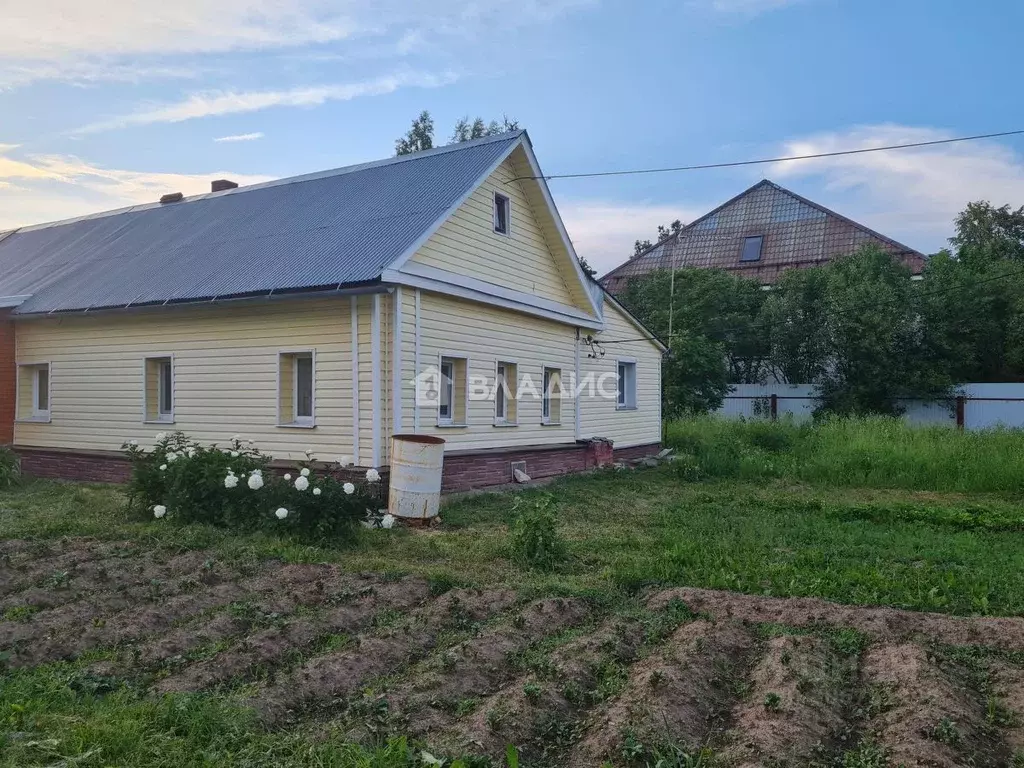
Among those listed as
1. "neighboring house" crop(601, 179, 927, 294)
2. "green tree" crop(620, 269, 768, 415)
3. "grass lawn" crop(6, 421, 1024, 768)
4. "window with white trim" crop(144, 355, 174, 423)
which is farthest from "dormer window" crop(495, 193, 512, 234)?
"neighboring house" crop(601, 179, 927, 294)

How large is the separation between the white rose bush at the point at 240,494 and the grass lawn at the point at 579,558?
0.26 m

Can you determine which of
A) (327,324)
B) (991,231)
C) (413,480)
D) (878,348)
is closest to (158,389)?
(327,324)

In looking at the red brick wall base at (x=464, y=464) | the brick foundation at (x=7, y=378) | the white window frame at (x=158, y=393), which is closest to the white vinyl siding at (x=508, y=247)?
the red brick wall base at (x=464, y=464)

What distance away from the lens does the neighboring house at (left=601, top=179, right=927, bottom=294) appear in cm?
3183

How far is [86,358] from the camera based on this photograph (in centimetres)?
1395

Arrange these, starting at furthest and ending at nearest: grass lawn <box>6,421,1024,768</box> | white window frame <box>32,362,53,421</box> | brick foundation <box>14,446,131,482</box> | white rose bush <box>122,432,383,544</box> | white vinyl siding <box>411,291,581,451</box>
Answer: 1. white window frame <box>32,362,53,421</box>
2. brick foundation <box>14,446,131,482</box>
3. white vinyl siding <box>411,291,581,451</box>
4. white rose bush <box>122,432,383,544</box>
5. grass lawn <box>6,421,1024,768</box>

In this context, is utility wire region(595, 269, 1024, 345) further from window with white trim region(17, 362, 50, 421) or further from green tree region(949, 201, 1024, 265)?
window with white trim region(17, 362, 50, 421)

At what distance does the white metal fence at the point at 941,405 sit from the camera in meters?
23.9

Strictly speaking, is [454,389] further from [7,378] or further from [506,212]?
[7,378]

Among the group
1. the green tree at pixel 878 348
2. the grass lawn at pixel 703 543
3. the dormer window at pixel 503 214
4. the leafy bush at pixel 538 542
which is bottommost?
the grass lawn at pixel 703 543

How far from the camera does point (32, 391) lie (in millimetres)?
15102

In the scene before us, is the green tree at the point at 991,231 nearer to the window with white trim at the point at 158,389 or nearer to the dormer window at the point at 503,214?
the dormer window at the point at 503,214

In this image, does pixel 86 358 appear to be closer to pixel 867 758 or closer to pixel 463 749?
pixel 463 749

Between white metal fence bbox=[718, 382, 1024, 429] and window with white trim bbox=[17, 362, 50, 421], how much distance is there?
1646 cm
